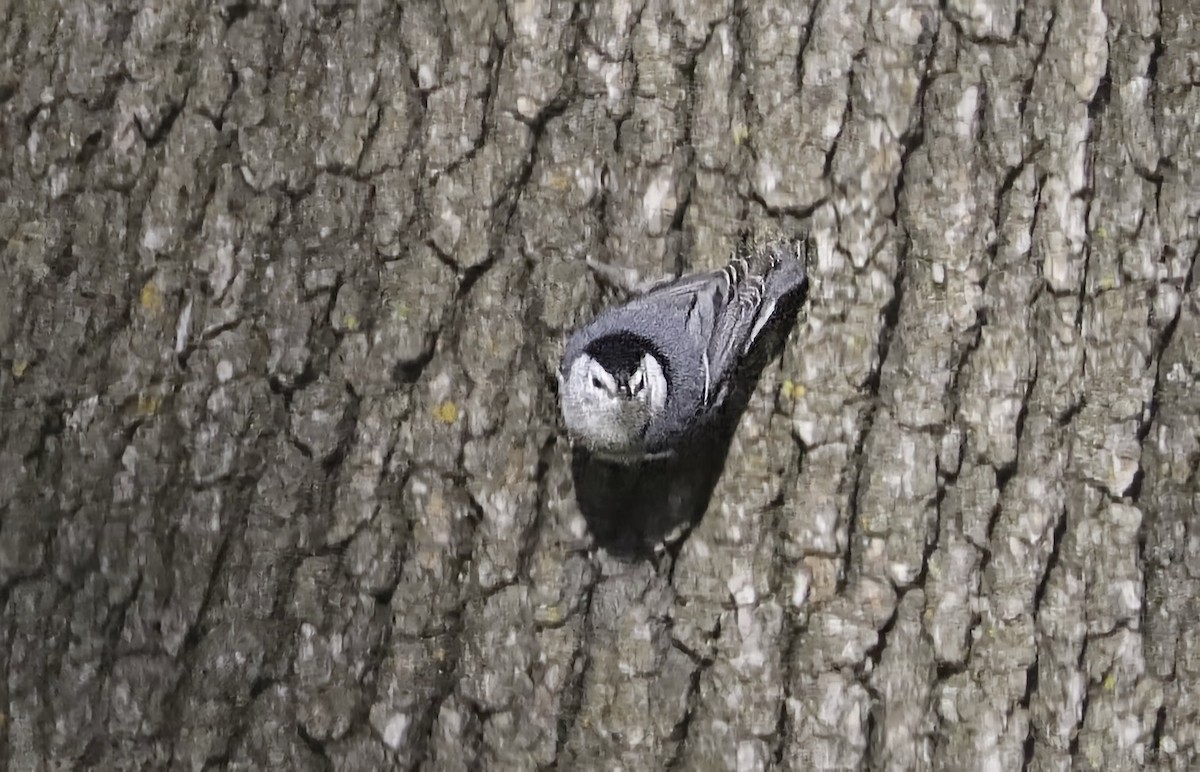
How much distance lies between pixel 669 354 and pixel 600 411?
0.61 feet

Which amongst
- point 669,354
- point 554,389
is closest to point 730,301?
point 669,354

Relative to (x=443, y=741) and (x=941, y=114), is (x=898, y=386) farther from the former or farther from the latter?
(x=443, y=741)

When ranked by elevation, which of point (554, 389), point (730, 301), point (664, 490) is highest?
point (730, 301)

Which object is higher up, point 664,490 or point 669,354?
point 669,354

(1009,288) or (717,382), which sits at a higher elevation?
(1009,288)

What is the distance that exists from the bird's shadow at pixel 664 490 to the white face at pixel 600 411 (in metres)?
0.03

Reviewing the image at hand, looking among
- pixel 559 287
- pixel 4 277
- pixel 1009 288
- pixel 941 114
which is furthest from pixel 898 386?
pixel 4 277

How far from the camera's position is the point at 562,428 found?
1396 millimetres

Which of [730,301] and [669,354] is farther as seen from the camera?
[669,354]

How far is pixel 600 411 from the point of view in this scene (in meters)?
1.36

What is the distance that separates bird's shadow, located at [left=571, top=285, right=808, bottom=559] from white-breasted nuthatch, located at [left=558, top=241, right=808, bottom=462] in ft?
0.07

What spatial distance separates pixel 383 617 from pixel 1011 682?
2.54 feet

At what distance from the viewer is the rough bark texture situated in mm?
1343

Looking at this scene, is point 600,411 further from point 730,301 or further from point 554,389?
point 730,301
